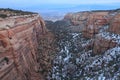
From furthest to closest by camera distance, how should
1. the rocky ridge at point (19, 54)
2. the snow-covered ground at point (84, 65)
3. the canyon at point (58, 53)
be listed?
the snow-covered ground at point (84, 65) < the canyon at point (58, 53) < the rocky ridge at point (19, 54)

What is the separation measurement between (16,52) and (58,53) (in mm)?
19395

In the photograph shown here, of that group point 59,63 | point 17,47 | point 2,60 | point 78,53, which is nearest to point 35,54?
point 59,63

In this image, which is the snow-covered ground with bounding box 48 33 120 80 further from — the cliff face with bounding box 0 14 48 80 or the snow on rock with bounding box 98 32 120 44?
the cliff face with bounding box 0 14 48 80

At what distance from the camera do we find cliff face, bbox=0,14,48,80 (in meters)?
34.4

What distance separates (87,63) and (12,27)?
47.2 ft

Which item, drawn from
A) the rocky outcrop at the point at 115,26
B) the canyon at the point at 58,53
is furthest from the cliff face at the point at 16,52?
the rocky outcrop at the point at 115,26

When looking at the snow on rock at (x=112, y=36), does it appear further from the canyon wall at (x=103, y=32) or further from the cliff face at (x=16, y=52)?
the cliff face at (x=16, y=52)

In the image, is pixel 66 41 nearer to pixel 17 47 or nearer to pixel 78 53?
pixel 78 53

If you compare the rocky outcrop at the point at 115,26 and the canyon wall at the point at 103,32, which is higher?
the rocky outcrop at the point at 115,26

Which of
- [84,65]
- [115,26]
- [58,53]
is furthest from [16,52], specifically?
[58,53]

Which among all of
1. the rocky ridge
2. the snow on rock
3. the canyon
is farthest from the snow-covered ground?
the rocky ridge

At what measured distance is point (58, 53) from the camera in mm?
55688

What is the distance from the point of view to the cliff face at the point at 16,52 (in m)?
34.4

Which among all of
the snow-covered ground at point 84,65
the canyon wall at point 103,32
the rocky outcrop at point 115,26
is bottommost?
the snow-covered ground at point 84,65
